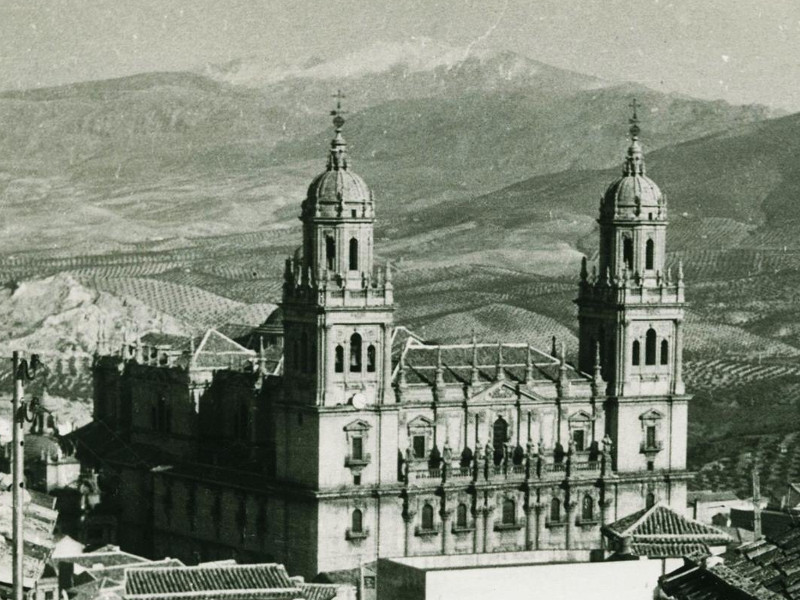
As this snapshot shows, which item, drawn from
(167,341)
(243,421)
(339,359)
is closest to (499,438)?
(339,359)

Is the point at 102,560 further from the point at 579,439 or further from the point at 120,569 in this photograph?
the point at 579,439

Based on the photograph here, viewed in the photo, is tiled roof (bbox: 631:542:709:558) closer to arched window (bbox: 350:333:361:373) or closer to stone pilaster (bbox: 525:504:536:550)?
stone pilaster (bbox: 525:504:536:550)

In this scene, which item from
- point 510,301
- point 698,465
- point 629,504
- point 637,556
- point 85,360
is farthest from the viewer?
point 510,301

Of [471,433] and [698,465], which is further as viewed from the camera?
[698,465]

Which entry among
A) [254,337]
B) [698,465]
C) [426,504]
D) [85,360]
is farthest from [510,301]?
[426,504]

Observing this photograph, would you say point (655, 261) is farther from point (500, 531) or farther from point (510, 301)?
point (510, 301)

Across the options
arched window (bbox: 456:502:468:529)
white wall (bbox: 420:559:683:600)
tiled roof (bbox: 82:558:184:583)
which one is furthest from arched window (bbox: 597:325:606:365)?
white wall (bbox: 420:559:683:600)

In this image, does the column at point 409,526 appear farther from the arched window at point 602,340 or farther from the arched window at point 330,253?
the arched window at point 602,340
